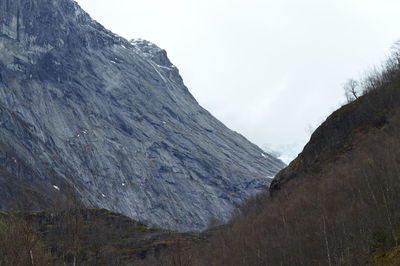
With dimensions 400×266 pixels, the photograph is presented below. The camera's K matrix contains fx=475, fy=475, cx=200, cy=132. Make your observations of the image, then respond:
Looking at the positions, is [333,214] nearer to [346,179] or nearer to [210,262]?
[346,179]

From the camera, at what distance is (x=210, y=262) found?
81.4 meters

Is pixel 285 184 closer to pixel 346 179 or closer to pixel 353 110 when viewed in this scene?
pixel 353 110

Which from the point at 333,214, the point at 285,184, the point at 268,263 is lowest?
the point at 268,263

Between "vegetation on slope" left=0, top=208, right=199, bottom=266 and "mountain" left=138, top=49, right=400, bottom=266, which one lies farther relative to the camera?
"mountain" left=138, top=49, right=400, bottom=266

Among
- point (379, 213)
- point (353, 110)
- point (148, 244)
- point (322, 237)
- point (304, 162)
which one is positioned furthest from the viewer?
point (148, 244)

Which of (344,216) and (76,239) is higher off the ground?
(76,239)

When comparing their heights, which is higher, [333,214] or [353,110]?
[353,110]

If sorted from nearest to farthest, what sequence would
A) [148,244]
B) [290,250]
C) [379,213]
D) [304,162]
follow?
1. [379,213]
2. [290,250]
3. [304,162]
4. [148,244]

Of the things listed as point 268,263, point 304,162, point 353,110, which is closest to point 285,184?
point 304,162

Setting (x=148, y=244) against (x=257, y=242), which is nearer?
(x=257, y=242)

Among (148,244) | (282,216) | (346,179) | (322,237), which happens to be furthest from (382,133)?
(148,244)

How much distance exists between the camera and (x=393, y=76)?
371 feet

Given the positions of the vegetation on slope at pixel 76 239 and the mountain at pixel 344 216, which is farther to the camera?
the mountain at pixel 344 216

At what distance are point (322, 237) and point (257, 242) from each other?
54.2ft
